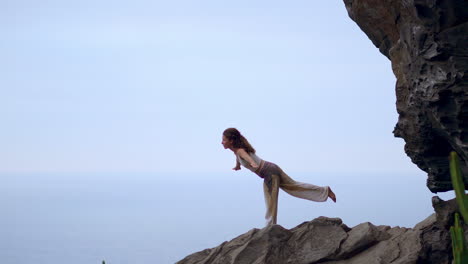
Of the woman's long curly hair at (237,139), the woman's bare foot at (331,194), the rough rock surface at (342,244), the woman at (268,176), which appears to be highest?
the woman's long curly hair at (237,139)

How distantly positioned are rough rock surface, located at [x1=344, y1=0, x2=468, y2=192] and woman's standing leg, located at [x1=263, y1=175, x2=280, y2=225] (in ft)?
9.27

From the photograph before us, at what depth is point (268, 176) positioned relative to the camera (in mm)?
13484

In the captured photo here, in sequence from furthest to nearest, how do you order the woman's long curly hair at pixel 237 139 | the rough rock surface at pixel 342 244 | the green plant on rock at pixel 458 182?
1. the woman's long curly hair at pixel 237 139
2. the rough rock surface at pixel 342 244
3. the green plant on rock at pixel 458 182

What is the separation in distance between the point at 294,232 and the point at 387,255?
1989 mm

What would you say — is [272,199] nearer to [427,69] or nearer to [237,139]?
[237,139]

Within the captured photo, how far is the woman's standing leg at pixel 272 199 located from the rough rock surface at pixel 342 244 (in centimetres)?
50

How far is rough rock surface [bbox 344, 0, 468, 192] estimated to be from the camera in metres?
10.5

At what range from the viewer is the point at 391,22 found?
12695 millimetres

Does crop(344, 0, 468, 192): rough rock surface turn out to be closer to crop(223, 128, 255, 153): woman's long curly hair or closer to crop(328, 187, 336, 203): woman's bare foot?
crop(328, 187, 336, 203): woman's bare foot

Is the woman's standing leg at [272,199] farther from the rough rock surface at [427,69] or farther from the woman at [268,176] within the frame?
the rough rock surface at [427,69]

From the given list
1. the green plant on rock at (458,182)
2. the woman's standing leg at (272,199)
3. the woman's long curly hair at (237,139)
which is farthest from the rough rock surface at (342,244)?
the green plant on rock at (458,182)

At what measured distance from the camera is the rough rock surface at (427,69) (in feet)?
34.3

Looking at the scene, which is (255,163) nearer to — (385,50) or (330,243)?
(330,243)

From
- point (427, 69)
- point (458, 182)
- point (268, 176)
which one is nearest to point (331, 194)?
point (268, 176)
